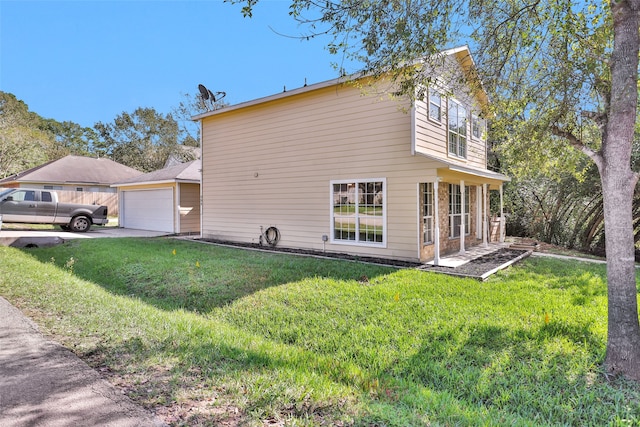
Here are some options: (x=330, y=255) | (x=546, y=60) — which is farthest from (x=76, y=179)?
(x=546, y=60)

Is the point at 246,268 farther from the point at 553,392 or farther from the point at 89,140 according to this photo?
the point at 89,140

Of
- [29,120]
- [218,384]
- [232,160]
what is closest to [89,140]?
[29,120]

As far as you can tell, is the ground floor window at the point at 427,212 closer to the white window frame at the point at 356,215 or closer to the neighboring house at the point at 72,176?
the white window frame at the point at 356,215

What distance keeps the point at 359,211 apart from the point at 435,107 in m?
3.62

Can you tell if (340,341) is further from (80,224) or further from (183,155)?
(183,155)

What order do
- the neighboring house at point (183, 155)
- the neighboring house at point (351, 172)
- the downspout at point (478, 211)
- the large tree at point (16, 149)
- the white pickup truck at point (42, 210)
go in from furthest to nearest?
the neighboring house at point (183, 155)
the large tree at point (16, 149)
the white pickup truck at point (42, 210)
the downspout at point (478, 211)
the neighboring house at point (351, 172)

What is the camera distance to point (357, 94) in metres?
9.57

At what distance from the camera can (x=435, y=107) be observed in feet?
32.3

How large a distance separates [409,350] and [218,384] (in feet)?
7.48

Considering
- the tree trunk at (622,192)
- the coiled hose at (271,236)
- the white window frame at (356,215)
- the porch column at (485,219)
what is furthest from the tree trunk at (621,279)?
the coiled hose at (271,236)

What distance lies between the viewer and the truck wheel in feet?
52.0

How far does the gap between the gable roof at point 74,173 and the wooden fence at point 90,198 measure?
91 centimetres

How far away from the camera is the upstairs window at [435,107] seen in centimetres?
954

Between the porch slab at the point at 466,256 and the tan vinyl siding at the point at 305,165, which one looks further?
the tan vinyl siding at the point at 305,165
